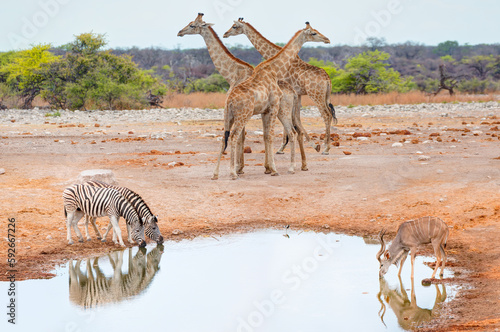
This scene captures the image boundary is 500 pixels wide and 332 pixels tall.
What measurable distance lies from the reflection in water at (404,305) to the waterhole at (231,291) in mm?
12

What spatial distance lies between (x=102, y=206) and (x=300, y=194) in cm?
401

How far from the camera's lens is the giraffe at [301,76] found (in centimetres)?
1554

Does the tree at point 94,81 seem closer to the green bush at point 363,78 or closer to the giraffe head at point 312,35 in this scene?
the green bush at point 363,78

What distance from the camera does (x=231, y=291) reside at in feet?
26.0

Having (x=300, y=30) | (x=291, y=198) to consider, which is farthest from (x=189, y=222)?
(x=300, y=30)

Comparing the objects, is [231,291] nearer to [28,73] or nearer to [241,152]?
[241,152]

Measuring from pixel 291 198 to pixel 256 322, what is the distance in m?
4.99

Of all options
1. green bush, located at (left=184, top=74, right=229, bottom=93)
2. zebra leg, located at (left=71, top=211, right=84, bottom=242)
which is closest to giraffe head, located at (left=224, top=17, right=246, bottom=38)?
zebra leg, located at (left=71, top=211, right=84, bottom=242)

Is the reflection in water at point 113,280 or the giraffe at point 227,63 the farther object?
the giraffe at point 227,63

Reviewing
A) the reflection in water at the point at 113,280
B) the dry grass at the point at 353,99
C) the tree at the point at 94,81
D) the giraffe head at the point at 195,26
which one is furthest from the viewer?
the dry grass at the point at 353,99

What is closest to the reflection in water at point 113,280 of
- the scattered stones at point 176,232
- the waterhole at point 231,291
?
the waterhole at point 231,291

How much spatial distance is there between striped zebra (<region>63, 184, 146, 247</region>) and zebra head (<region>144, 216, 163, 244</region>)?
10 cm

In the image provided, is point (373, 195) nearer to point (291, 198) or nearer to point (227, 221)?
point (291, 198)

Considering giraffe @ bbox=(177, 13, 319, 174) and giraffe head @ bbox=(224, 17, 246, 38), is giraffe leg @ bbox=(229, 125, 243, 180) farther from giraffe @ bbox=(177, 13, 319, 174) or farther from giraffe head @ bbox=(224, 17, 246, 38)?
giraffe head @ bbox=(224, 17, 246, 38)
